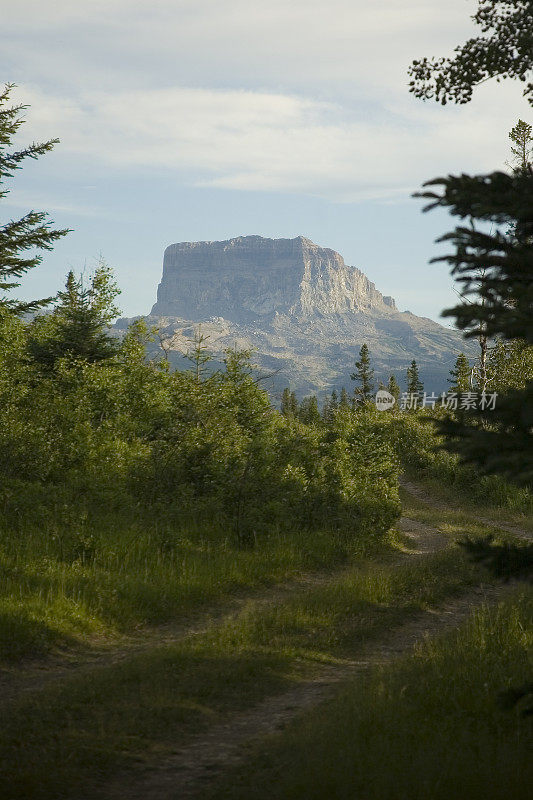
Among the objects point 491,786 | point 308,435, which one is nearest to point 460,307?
point 491,786

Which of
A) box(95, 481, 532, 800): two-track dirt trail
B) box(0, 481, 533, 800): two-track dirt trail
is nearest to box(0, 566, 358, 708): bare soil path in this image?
box(0, 481, 533, 800): two-track dirt trail

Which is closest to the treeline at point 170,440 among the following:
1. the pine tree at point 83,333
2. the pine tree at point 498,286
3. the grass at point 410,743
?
the pine tree at point 83,333

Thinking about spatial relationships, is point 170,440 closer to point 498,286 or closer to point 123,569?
point 123,569

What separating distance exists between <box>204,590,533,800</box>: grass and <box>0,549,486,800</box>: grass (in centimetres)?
99

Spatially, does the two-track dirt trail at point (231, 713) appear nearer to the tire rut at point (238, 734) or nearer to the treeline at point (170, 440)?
the tire rut at point (238, 734)

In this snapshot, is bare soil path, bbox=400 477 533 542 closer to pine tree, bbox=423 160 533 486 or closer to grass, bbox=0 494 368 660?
grass, bbox=0 494 368 660

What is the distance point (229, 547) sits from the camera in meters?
14.6

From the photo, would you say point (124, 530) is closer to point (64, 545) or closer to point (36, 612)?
point (64, 545)

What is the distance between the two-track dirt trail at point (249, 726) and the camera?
5480mm

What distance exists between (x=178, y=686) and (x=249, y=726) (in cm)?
108

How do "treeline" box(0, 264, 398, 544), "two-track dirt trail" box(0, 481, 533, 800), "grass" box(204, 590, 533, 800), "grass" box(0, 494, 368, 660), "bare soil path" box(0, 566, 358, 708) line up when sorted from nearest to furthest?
"grass" box(204, 590, 533, 800) < "two-track dirt trail" box(0, 481, 533, 800) < "bare soil path" box(0, 566, 358, 708) < "grass" box(0, 494, 368, 660) < "treeline" box(0, 264, 398, 544)

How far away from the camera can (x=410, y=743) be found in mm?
5984

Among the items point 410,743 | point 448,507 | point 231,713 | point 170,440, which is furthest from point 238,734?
point 448,507

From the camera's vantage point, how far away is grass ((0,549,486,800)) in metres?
5.81
